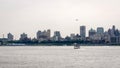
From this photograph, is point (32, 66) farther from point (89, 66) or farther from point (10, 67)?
point (89, 66)

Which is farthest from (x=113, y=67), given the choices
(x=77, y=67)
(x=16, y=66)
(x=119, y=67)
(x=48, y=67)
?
(x=16, y=66)

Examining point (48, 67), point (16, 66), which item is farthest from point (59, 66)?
point (16, 66)

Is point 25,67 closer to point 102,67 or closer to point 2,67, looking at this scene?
point 2,67

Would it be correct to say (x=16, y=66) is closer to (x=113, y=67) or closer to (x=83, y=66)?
(x=83, y=66)

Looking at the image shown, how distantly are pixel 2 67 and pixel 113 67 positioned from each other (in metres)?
27.7

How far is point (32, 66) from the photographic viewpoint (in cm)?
11631

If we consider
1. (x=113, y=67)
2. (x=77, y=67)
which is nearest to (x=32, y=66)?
(x=77, y=67)

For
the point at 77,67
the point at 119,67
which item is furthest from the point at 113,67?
the point at 77,67

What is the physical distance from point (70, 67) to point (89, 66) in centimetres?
620

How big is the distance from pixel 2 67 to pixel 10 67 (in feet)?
6.62

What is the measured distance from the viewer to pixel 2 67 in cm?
11412

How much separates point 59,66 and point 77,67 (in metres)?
6.37

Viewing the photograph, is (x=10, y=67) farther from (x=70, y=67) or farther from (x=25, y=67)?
(x=70, y=67)

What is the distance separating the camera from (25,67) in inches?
Result: 4434
